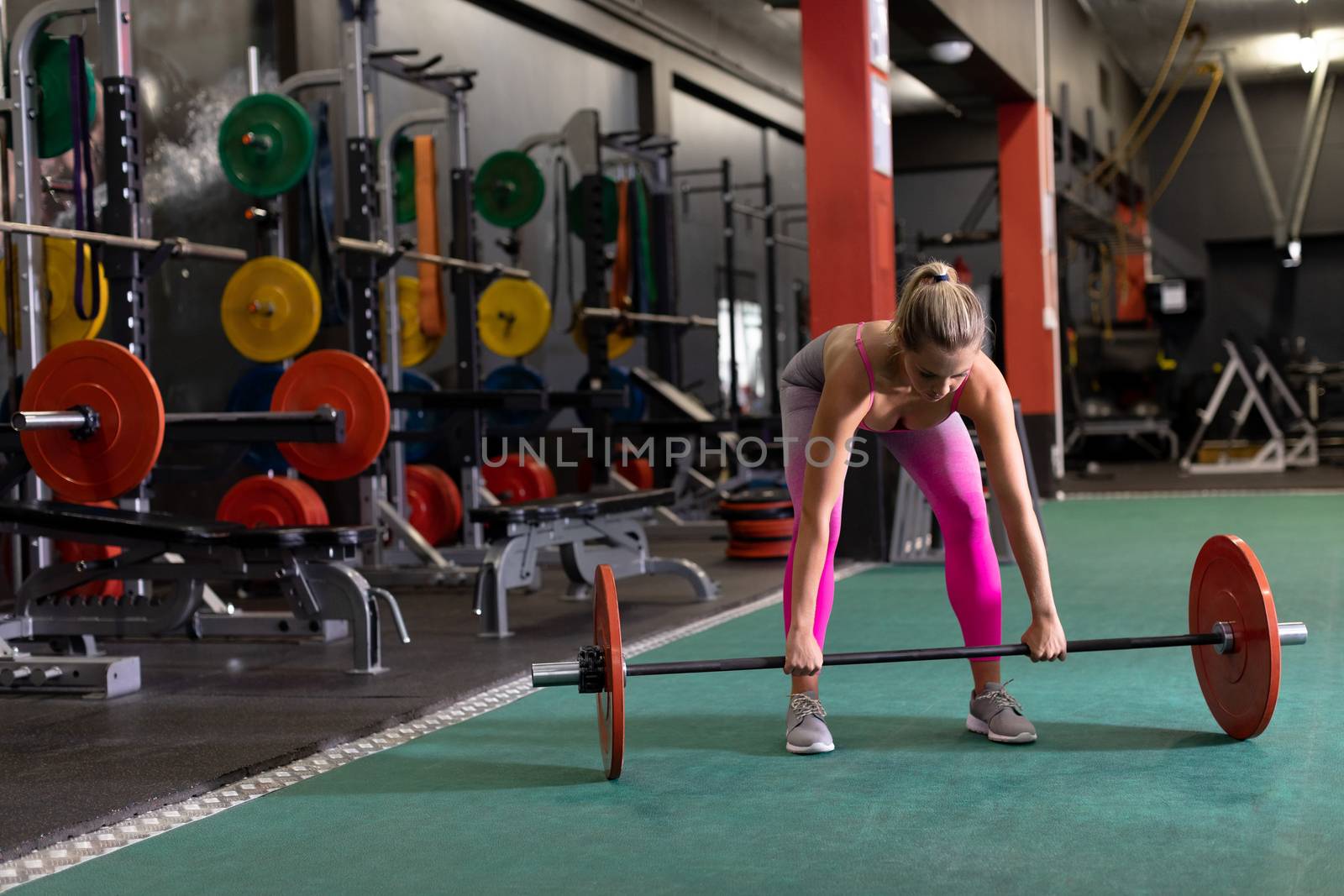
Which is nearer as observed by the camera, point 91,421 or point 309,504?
point 91,421

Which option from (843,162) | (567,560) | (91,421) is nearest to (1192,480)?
(843,162)

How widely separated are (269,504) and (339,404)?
1.79 feet

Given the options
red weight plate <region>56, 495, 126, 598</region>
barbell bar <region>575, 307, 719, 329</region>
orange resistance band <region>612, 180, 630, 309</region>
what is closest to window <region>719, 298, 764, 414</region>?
barbell bar <region>575, 307, 719, 329</region>

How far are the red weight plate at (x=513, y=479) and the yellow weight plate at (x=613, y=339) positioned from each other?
98 cm

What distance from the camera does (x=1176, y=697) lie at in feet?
8.85

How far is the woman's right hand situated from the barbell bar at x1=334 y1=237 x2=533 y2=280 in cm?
322

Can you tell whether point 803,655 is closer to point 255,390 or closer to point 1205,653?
point 1205,653

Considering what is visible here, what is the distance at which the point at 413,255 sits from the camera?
5.17 meters

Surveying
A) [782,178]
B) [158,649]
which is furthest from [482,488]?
[782,178]

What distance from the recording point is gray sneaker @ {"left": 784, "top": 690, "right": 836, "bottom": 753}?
2.35 meters

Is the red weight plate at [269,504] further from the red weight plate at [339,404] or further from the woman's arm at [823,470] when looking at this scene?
the woman's arm at [823,470]

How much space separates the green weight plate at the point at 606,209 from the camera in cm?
671

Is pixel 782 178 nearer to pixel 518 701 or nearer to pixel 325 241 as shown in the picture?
pixel 325 241

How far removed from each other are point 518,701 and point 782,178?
9886mm
